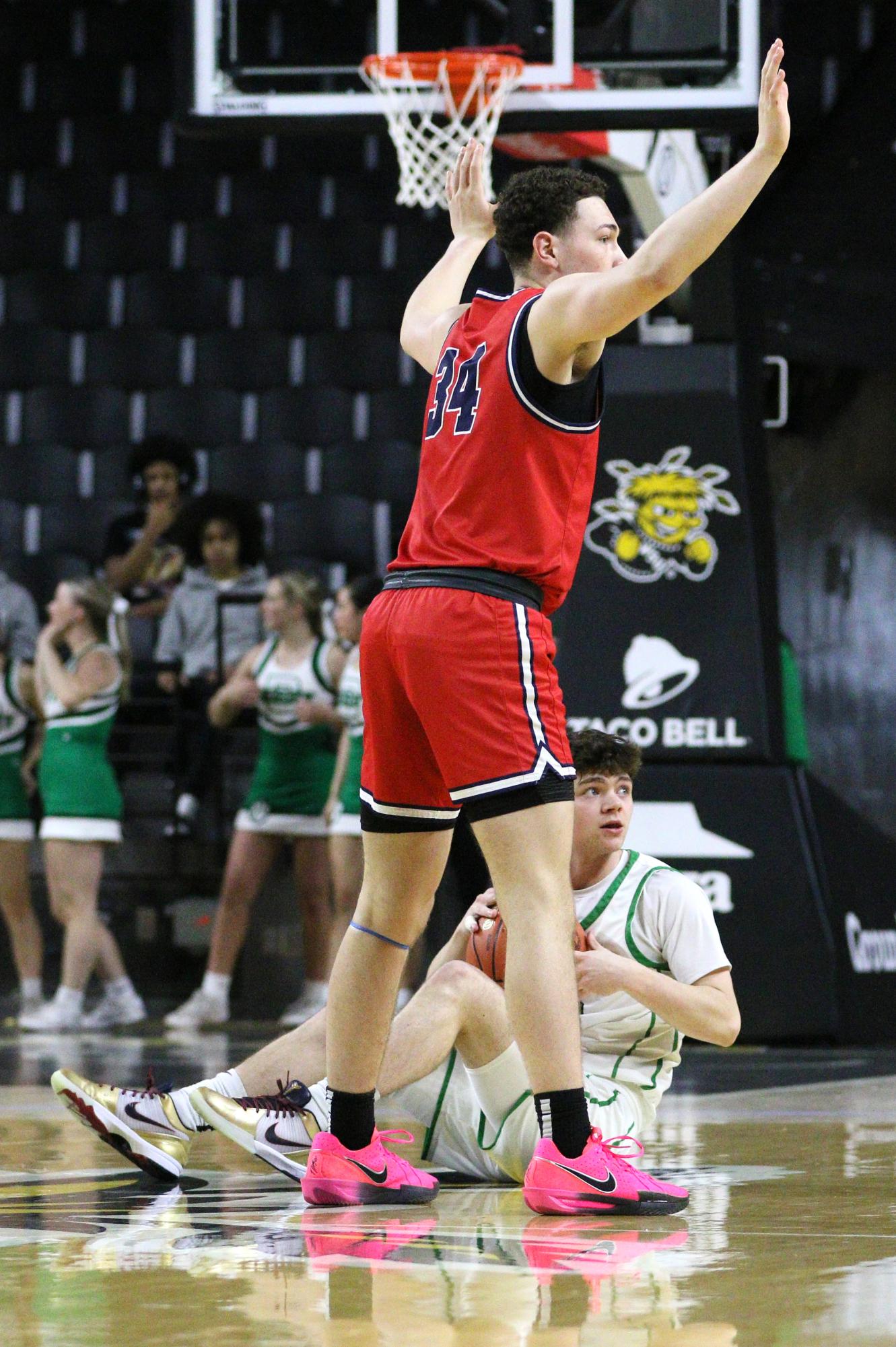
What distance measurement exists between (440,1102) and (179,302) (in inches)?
403

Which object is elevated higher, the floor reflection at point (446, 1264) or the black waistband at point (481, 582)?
the black waistband at point (481, 582)

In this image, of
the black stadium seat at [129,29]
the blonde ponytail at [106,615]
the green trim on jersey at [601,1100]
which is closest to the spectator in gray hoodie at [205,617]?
the blonde ponytail at [106,615]

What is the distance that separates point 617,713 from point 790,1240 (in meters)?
4.88

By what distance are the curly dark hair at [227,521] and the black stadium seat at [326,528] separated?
35.4 inches

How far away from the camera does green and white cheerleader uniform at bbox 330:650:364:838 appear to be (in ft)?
29.5

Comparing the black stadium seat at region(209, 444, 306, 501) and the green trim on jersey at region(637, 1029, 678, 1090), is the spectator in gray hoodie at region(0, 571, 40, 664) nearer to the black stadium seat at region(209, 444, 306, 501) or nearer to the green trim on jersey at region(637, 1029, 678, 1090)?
the black stadium seat at region(209, 444, 306, 501)

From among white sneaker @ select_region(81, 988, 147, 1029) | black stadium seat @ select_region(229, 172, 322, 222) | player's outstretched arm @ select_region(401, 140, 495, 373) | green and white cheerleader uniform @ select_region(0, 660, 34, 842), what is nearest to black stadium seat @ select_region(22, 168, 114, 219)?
black stadium seat @ select_region(229, 172, 322, 222)

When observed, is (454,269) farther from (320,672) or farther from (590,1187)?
(320,672)

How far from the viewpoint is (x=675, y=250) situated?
139 inches

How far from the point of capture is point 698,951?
4156 mm

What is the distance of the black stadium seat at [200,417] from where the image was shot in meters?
13.2

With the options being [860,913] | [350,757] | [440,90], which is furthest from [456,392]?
[350,757]

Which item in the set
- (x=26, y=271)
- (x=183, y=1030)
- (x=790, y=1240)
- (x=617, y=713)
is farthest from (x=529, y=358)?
(x=26, y=271)

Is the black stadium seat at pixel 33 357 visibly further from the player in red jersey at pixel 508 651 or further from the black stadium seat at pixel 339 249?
the player in red jersey at pixel 508 651
